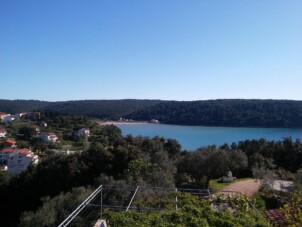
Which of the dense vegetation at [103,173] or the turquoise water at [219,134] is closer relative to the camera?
the dense vegetation at [103,173]

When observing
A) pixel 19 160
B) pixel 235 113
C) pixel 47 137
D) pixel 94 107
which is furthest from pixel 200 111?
pixel 19 160

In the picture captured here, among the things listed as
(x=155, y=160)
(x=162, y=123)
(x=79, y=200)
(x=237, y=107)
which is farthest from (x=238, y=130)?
(x=79, y=200)

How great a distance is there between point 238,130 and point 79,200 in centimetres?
6635

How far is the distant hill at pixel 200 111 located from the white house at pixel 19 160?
53.2 metres

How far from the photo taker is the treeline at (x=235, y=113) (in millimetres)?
77062

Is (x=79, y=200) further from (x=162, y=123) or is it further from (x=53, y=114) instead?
(x=162, y=123)

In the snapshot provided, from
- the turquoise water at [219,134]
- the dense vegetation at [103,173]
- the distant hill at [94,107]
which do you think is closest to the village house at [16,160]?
the dense vegetation at [103,173]

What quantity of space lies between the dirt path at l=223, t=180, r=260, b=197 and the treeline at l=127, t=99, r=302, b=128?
59.1 metres

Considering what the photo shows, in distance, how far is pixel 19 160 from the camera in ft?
133

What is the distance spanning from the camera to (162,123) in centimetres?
9894

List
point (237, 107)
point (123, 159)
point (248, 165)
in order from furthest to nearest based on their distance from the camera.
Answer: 1. point (237, 107)
2. point (248, 165)
3. point (123, 159)

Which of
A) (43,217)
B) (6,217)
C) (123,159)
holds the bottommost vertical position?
(6,217)

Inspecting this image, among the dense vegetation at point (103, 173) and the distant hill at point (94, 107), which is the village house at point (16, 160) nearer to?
the dense vegetation at point (103, 173)

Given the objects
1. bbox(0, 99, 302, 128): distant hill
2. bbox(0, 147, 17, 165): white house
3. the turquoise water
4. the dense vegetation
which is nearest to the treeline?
bbox(0, 99, 302, 128): distant hill
